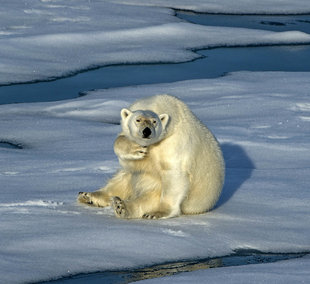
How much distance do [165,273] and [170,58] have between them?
7070mm

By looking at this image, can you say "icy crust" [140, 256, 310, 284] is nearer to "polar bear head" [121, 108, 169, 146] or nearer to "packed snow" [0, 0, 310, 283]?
"packed snow" [0, 0, 310, 283]

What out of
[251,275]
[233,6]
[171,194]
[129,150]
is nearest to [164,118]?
[129,150]

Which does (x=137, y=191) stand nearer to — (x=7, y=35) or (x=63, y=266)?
(x=63, y=266)

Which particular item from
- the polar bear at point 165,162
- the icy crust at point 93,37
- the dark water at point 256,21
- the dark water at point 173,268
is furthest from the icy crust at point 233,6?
the dark water at point 173,268

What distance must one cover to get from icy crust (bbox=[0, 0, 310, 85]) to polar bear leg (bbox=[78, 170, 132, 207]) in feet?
15.3

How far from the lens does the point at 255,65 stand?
10.7 m

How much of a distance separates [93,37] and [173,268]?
788cm

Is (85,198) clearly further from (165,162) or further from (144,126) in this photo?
(144,126)

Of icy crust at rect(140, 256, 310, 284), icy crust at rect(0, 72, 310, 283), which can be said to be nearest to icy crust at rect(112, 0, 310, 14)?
icy crust at rect(0, 72, 310, 283)

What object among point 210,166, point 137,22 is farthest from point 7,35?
point 210,166

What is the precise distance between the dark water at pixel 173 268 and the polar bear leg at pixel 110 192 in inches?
36.5

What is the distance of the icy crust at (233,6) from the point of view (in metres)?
14.3

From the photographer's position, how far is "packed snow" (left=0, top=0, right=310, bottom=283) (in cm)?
407

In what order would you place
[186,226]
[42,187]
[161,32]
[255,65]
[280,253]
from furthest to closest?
[161,32] → [255,65] → [42,187] → [186,226] → [280,253]
